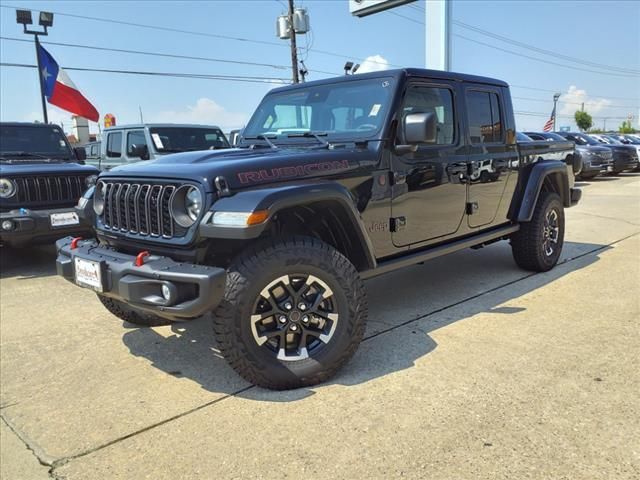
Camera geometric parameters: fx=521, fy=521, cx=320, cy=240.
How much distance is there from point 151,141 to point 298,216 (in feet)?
18.5

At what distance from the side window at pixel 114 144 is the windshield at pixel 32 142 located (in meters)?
1.28

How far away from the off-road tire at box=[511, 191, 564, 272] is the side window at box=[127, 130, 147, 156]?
5.83 metres

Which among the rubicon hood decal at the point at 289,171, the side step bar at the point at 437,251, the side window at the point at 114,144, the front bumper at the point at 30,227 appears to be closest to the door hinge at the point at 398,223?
the side step bar at the point at 437,251

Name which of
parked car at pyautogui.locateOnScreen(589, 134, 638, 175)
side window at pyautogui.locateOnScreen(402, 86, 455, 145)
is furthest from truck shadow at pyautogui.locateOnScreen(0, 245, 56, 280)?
parked car at pyautogui.locateOnScreen(589, 134, 638, 175)

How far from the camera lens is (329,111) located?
384cm

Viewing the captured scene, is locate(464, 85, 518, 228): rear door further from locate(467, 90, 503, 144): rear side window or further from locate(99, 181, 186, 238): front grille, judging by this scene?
locate(99, 181, 186, 238): front grille

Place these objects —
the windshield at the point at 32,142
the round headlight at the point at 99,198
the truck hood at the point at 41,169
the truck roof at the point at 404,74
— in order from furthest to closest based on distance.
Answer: the windshield at the point at 32,142
the truck hood at the point at 41,169
the truck roof at the point at 404,74
the round headlight at the point at 99,198

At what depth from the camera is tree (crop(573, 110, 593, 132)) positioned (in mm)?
79875

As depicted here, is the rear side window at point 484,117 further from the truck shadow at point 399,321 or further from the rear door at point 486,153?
the truck shadow at point 399,321

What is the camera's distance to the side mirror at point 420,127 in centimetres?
331

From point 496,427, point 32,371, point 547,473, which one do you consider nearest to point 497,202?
point 496,427

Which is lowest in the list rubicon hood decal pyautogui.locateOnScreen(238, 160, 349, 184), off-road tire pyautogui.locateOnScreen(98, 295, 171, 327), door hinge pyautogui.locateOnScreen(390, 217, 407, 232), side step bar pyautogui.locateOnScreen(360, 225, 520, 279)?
off-road tire pyautogui.locateOnScreen(98, 295, 171, 327)

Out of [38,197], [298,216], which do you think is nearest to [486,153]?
[298,216]

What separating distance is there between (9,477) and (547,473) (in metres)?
2.30
